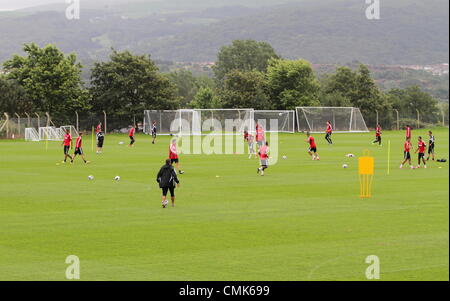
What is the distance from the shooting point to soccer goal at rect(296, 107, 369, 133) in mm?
101250

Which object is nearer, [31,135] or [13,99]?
[31,135]

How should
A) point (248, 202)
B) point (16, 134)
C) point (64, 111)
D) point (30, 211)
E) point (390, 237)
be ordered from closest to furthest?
point (390, 237) < point (30, 211) < point (248, 202) < point (16, 134) < point (64, 111)

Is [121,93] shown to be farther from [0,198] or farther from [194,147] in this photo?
[0,198]

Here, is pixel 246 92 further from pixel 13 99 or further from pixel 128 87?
pixel 13 99

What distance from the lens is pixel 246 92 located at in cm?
11000

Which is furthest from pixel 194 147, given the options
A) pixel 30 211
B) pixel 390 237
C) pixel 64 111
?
pixel 390 237

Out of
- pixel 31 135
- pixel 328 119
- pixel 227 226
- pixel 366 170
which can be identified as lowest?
pixel 227 226

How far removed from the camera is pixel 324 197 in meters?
28.3

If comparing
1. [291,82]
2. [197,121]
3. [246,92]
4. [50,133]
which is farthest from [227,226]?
[291,82]

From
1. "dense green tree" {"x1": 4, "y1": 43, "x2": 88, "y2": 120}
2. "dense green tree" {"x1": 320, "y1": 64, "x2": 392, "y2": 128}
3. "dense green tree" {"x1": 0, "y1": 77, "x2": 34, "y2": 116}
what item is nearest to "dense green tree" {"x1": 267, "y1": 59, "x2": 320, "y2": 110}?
"dense green tree" {"x1": 320, "y1": 64, "x2": 392, "y2": 128}

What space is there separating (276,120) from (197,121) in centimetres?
1202

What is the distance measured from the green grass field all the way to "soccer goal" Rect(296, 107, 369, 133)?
6204 cm

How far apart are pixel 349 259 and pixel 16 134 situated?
71.4 meters

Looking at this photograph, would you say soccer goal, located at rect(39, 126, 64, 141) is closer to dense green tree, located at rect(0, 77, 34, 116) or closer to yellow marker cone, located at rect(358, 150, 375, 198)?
dense green tree, located at rect(0, 77, 34, 116)
